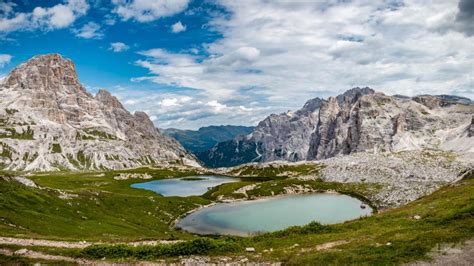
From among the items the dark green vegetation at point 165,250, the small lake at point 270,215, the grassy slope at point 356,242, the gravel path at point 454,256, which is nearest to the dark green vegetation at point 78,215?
the small lake at point 270,215

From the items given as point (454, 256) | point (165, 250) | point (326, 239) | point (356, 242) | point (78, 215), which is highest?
point (454, 256)

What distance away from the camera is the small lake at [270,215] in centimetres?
9400

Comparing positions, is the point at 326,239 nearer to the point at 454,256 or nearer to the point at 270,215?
the point at 454,256

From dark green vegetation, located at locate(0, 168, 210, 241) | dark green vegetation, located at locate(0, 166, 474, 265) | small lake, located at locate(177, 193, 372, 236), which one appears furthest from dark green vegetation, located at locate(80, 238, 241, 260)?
small lake, located at locate(177, 193, 372, 236)

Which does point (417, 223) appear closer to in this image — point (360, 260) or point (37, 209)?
point (360, 260)

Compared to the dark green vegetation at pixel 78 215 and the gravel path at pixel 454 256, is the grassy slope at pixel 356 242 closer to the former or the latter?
the gravel path at pixel 454 256

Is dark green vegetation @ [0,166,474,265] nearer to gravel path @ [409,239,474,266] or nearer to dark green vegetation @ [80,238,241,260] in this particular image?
dark green vegetation @ [80,238,241,260]

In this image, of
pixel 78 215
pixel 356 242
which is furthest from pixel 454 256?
pixel 78 215

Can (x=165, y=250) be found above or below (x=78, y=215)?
above

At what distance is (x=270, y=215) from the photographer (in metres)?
109

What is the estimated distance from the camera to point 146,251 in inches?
1278

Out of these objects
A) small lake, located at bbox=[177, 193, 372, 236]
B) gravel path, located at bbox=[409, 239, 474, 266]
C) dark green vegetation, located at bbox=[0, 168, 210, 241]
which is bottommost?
small lake, located at bbox=[177, 193, 372, 236]

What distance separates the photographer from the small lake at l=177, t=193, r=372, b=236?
308 feet

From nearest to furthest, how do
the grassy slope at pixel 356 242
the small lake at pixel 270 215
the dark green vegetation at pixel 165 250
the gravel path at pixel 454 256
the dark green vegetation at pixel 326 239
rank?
the gravel path at pixel 454 256 < the grassy slope at pixel 356 242 < the dark green vegetation at pixel 326 239 < the dark green vegetation at pixel 165 250 < the small lake at pixel 270 215
